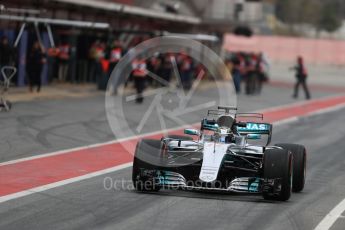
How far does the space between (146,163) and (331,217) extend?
261cm

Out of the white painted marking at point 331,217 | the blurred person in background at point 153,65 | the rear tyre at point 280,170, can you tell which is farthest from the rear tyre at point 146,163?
the blurred person in background at point 153,65

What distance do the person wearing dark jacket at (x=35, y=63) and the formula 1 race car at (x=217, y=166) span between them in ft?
55.4

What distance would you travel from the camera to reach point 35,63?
29469mm

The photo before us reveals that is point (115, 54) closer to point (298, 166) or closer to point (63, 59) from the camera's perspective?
point (63, 59)

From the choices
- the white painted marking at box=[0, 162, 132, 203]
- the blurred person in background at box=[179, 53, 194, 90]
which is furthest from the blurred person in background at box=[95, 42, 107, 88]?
the white painted marking at box=[0, 162, 132, 203]

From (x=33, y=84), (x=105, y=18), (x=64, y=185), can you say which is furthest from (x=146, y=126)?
(x=105, y=18)

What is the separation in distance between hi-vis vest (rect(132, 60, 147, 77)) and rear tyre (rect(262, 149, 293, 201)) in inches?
688

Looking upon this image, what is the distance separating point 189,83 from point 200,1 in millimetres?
9572

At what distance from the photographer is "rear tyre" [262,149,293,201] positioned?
12.4 metres

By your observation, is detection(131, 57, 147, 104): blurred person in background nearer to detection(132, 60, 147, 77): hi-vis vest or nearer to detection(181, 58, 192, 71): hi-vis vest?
detection(132, 60, 147, 77): hi-vis vest

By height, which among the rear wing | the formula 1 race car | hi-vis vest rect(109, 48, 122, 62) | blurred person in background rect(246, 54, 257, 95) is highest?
the rear wing

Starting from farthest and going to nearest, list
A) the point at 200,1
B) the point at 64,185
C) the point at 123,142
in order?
the point at 200,1
the point at 123,142
the point at 64,185

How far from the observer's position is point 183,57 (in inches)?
1651

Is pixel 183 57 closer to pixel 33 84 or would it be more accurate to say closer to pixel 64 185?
pixel 33 84
